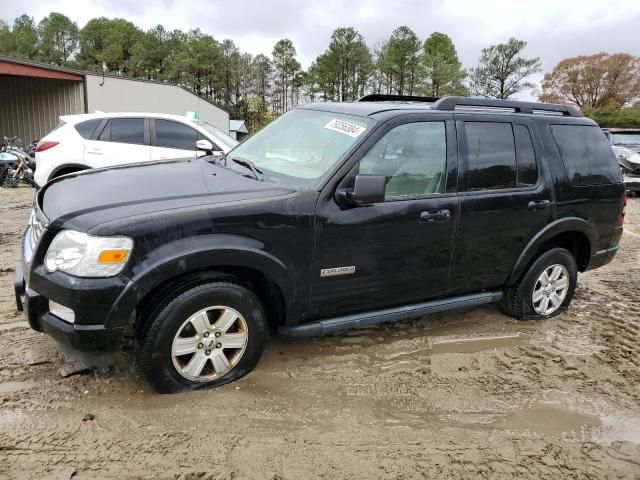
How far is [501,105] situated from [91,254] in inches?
132

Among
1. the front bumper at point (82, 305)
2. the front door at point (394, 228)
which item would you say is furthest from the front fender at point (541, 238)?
the front bumper at point (82, 305)

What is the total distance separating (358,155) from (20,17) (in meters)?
106

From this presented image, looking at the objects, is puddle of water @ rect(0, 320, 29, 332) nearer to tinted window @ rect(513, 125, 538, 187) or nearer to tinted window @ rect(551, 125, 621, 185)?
tinted window @ rect(513, 125, 538, 187)

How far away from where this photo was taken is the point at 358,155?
3.61m

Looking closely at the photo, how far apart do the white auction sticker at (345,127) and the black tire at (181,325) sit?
133 cm

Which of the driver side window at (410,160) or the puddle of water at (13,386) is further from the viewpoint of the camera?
the driver side window at (410,160)

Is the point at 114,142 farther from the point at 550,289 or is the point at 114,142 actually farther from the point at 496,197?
the point at 550,289

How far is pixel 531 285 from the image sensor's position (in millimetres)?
4746

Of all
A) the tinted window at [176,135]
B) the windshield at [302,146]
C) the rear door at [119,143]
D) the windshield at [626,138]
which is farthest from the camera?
the windshield at [626,138]

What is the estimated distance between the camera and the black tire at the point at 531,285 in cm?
470

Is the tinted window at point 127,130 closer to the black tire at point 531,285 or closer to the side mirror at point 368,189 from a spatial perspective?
the side mirror at point 368,189

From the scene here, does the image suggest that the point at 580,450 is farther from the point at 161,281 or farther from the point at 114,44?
the point at 114,44

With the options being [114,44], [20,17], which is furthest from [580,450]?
[20,17]

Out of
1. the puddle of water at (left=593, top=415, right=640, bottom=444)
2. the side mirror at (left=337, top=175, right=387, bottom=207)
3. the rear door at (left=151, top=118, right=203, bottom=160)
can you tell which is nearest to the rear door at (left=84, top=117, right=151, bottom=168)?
the rear door at (left=151, top=118, right=203, bottom=160)
